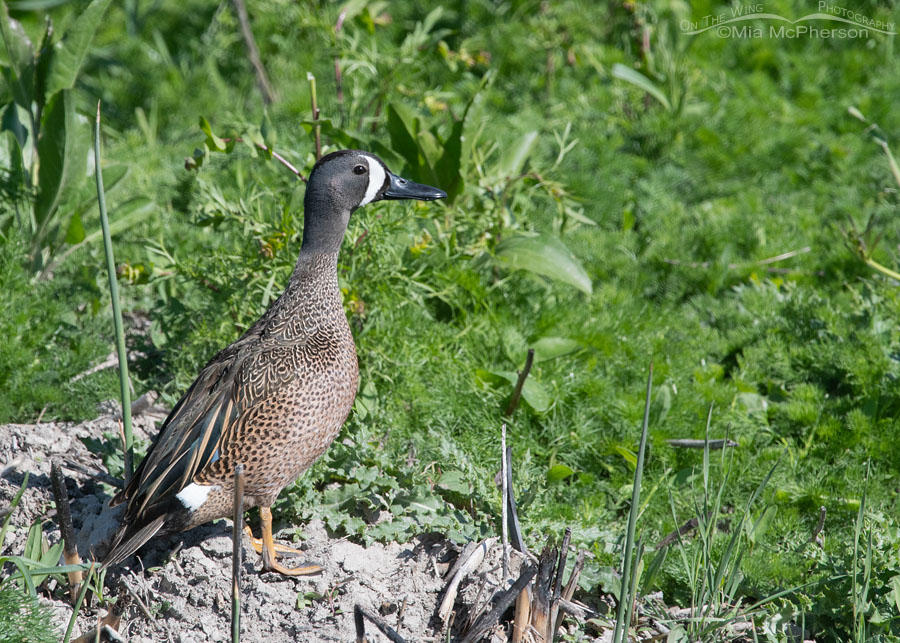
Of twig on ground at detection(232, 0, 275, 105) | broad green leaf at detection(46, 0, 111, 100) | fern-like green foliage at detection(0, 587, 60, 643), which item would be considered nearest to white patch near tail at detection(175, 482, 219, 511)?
fern-like green foliage at detection(0, 587, 60, 643)

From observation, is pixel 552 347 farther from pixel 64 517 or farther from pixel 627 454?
pixel 64 517

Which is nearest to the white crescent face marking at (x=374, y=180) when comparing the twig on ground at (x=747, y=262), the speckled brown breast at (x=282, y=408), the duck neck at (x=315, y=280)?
the duck neck at (x=315, y=280)

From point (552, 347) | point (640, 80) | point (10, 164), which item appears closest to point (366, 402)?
point (552, 347)

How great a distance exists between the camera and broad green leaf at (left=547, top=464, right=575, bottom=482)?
3.40 metres

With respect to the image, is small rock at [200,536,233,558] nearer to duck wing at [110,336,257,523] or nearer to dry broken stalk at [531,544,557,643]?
duck wing at [110,336,257,523]

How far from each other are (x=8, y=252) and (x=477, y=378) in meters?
2.13

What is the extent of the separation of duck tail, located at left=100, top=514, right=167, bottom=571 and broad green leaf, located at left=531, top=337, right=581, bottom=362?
1808mm

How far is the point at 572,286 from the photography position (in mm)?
4344

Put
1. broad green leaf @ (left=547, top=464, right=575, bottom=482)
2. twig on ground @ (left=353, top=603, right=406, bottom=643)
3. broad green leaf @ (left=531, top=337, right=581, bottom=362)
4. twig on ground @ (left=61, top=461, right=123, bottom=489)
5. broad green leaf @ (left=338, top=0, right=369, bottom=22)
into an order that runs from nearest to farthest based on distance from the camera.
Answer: twig on ground @ (left=353, top=603, right=406, bottom=643)
twig on ground @ (left=61, top=461, right=123, bottom=489)
broad green leaf @ (left=547, top=464, right=575, bottom=482)
broad green leaf @ (left=531, top=337, right=581, bottom=362)
broad green leaf @ (left=338, top=0, right=369, bottom=22)

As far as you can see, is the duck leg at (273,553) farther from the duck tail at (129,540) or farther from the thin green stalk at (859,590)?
the thin green stalk at (859,590)

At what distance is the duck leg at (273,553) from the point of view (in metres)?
2.88

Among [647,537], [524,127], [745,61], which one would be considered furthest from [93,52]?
[647,537]

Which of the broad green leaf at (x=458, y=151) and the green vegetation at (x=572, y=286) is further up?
the broad green leaf at (x=458, y=151)

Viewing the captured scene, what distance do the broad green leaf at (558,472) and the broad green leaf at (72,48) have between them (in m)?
2.88
